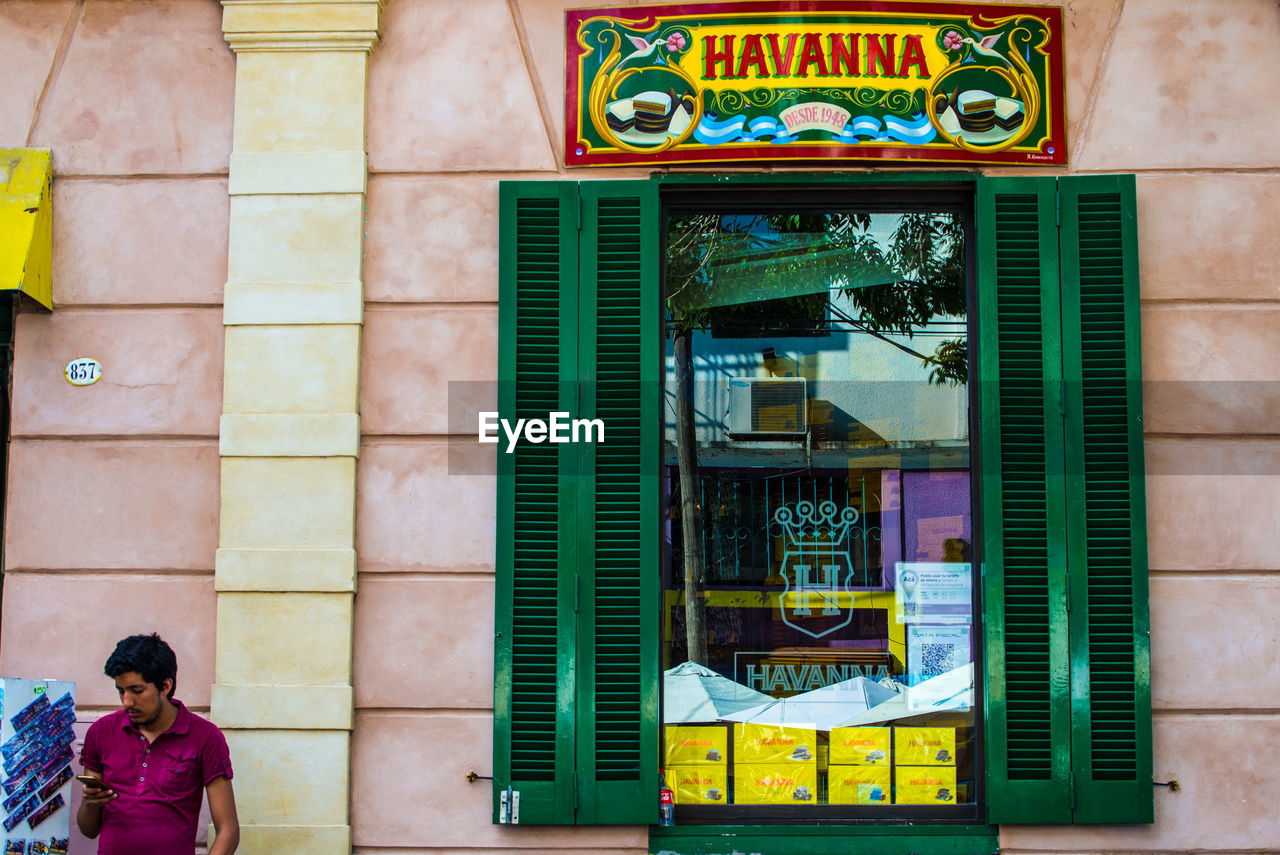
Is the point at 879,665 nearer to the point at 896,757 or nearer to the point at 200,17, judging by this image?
the point at 896,757

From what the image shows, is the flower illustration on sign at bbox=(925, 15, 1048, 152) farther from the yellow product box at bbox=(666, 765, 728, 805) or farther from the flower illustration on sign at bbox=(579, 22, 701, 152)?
the yellow product box at bbox=(666, 765, 728, 805)

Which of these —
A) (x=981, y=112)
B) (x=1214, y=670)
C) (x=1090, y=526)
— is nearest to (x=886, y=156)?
(x=981, y=112)

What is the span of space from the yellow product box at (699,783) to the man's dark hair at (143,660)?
2.01 meters

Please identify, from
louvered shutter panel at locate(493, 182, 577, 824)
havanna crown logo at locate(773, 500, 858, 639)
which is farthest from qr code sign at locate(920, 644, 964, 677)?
louvered shutter panel at locate(493, 182, 577, 824)

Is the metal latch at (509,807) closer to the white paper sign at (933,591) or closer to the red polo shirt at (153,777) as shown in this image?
the red polo shirt at (153,777)

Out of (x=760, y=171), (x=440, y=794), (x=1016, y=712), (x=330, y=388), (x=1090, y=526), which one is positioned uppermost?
(x=760, y=171)

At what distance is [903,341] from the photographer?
493 cm

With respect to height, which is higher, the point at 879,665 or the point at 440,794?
the point at 879,665

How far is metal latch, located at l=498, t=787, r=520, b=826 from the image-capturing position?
4480mm

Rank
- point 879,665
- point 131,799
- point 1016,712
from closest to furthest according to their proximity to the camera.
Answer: point 131,799 < point 1016,712 < point 879,665

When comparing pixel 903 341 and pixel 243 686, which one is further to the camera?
pixel 903 341

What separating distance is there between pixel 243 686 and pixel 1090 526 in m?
3.43

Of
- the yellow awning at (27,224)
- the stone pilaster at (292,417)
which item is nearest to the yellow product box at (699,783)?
the stone pilaster at (292,417)

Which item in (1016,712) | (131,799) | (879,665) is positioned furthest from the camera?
(879,665)
